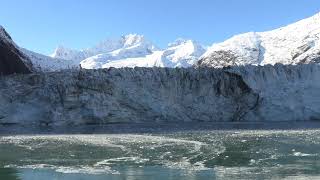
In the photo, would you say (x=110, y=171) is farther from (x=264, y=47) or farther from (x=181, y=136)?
(x=264, y=47)

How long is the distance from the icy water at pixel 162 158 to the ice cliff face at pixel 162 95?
10.7 metres

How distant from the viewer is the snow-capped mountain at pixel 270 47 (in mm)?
70000

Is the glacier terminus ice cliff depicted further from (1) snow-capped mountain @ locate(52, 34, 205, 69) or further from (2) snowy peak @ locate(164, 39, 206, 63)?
(2) snowy peak @ locate(164, 39, 206, 63)

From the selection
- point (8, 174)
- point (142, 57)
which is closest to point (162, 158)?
point (8, 174)

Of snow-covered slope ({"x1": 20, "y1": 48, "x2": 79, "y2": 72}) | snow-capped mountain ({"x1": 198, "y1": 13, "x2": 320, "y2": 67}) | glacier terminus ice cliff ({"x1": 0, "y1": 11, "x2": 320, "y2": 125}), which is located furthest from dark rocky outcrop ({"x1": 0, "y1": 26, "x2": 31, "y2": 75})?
snow-capped mountain ({"x1": 198, "y1": 13, "x2": 320, "y2": 67})

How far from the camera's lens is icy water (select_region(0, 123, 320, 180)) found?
13117mm

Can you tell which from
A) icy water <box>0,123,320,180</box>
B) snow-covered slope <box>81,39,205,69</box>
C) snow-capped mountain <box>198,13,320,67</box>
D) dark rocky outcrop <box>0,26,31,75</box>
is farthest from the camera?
snow-covered slope <box>81,39,205,69</box>

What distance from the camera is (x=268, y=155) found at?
54.2ft

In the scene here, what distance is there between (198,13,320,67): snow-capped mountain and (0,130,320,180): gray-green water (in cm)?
4519

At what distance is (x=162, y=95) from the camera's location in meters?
35.2

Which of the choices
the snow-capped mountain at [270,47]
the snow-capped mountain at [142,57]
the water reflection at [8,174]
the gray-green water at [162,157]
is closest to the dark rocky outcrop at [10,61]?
the gray-green water at [162,157]

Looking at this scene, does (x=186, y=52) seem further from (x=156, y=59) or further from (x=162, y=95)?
(x=162, y=95)

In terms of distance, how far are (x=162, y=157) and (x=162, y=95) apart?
19.1 metres

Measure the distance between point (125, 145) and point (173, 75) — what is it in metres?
17.0
